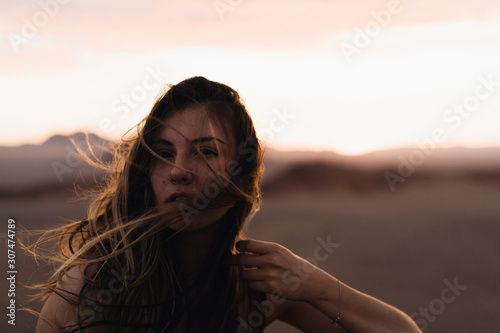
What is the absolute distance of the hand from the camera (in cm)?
240

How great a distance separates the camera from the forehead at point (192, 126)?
2328mm

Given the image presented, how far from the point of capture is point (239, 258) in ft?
8.13

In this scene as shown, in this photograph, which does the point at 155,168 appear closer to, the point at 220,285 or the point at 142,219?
the point at 142,219

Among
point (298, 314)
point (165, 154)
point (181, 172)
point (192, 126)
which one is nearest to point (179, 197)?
point (181, 172)

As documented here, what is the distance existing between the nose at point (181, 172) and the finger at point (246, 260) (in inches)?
19.1

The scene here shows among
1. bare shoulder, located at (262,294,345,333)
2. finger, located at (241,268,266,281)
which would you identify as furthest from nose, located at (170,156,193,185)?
bare shoulder, located at (262,294,345,333)

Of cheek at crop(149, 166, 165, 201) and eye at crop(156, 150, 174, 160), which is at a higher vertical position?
eye at crop(156, 150, 174, 160)

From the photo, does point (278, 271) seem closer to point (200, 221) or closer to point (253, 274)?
point (253, 274)

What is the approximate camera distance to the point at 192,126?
2.35m

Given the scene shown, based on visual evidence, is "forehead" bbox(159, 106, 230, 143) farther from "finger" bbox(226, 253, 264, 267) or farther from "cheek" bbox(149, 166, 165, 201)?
"finger" bbox(226, 253, 264, 267)

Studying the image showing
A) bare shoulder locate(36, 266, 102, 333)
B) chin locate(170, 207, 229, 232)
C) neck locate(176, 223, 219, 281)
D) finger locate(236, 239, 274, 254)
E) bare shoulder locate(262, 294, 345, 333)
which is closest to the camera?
bare shoulder locate(36, 266, 102, 333)

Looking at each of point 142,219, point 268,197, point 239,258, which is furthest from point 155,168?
point 268,197

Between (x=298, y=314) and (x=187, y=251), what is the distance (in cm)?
76

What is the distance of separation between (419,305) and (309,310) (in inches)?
170
